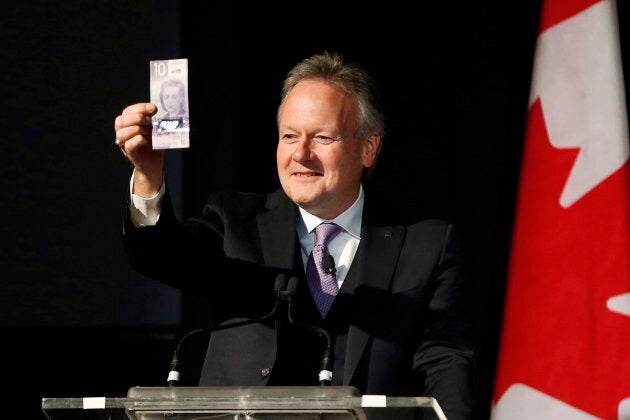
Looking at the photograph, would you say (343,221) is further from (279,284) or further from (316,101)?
(279,284)

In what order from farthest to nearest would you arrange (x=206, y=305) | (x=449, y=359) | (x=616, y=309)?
(x=206, y=305)
(x=616, y=309)
(x=449, y=359)

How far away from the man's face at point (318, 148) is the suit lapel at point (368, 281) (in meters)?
0.13

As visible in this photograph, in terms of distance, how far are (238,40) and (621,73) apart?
131cm

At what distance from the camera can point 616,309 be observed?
3.34m

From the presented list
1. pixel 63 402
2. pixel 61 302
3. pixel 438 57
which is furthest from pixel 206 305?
pixel 63 402

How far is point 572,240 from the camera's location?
3426 millimetres

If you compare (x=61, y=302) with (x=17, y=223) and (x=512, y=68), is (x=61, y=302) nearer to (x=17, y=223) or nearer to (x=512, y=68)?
(x=17, y=223)

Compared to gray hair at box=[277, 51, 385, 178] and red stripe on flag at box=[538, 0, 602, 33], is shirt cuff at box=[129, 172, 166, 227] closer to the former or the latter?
gray hair at box=[277, 51, 385, 178]

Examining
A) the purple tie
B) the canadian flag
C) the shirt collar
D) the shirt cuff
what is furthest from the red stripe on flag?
the shirt cuff

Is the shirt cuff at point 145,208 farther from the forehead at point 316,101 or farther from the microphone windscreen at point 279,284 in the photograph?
the forehead at point 316,101

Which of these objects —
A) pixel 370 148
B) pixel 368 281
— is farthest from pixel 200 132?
pixel 368 281

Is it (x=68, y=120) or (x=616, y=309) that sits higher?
(x=68, y=120)

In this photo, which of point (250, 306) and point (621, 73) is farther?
point (621, 73)

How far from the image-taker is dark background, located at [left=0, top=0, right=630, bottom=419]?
3996 mm
